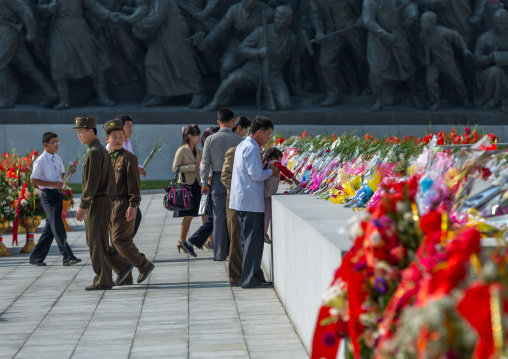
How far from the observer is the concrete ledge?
3566 millimetres

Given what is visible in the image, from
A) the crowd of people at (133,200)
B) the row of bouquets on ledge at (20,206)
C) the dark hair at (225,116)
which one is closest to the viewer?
the crowd of people at (133,200)

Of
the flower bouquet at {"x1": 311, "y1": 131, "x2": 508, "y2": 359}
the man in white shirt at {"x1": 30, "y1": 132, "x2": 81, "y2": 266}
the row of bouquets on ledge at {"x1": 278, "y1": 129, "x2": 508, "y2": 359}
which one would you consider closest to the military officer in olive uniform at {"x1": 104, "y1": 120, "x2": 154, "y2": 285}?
the man in white shirt at {"x1": 30, "y1": 132, "x2": 81, "y2": 266}

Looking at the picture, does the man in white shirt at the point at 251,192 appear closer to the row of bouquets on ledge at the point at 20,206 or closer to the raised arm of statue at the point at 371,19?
the row of bouquets on ledge at the point at 20,206

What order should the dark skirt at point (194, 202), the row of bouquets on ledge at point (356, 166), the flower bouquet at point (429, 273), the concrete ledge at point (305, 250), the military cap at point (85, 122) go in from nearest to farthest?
the flower bouquet at point (429, 273) < the concrete ledge at point (305, 250) < the row of bouquets on ledge at point (356, 166) < the military cap at point (85, 122) < the dark skirt at point (194, 202)

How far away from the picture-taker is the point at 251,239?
6.15 m

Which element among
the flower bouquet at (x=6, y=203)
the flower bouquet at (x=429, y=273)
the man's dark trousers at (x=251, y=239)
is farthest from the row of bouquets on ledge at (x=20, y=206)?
the flower bouquet at (x=429, y=273)

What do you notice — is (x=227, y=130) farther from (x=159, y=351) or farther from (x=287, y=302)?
(x=159, y=351)

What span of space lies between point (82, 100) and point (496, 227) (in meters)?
17.6

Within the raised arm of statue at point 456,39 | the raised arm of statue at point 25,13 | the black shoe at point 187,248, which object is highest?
the raised arm of statue at point 25,13

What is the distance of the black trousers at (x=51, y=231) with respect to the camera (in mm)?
7730

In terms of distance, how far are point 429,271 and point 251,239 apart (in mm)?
4191

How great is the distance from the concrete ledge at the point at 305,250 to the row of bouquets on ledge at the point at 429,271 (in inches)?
19.1

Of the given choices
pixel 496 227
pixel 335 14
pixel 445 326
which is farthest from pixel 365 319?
pixel 335 14

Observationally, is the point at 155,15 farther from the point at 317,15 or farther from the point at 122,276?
the point at 122,276
